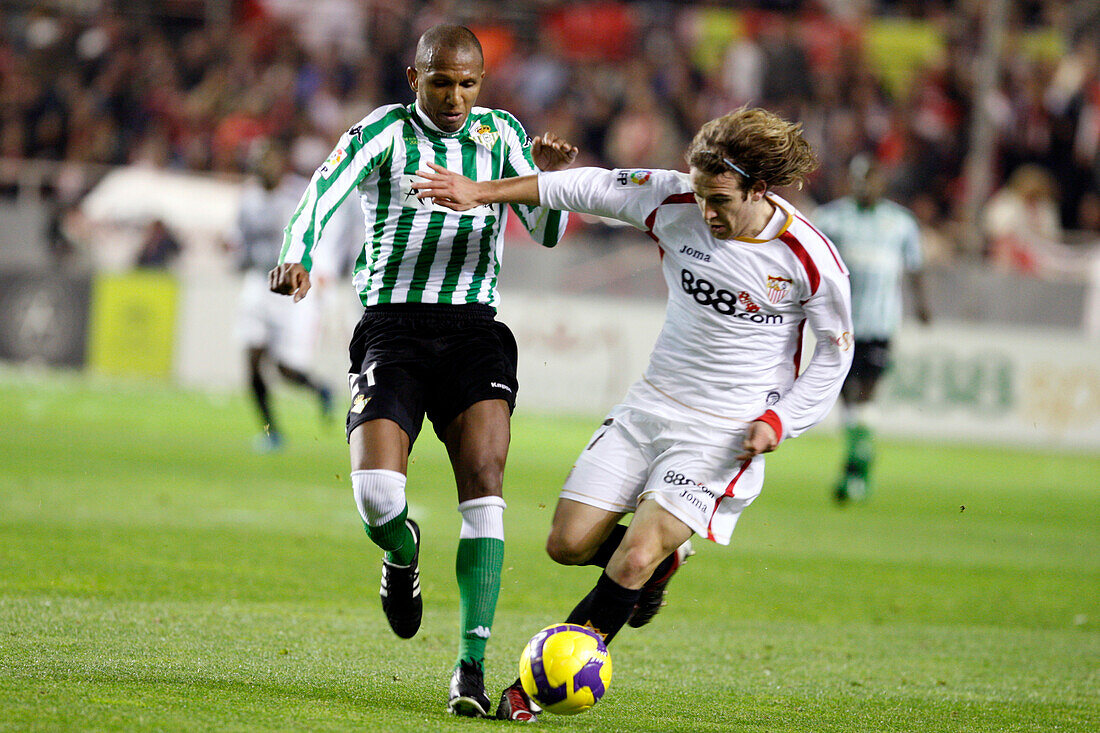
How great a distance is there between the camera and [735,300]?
480 cm

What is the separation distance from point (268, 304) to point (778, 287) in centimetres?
794

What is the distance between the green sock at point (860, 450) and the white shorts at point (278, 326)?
4.62m

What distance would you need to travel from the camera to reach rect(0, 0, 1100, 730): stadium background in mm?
16500

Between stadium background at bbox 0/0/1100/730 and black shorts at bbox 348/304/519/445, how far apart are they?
8.69 m

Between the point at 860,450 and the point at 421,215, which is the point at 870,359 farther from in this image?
the point at 421,215

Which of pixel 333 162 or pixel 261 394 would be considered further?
pixel 261 394

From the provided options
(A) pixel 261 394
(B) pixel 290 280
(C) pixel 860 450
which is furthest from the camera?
(A) pixel 261 394

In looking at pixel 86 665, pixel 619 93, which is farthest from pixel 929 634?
pixel 619 93

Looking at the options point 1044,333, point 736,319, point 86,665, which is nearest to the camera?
point 86,665

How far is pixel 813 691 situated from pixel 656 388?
1177 mm

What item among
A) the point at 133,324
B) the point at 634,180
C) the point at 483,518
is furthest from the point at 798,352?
the point at 133,324

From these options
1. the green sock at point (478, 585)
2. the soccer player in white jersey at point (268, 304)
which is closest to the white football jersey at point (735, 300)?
the green sock at point (478, 585)

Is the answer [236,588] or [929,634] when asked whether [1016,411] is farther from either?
[236,588]

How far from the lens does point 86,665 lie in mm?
4387
